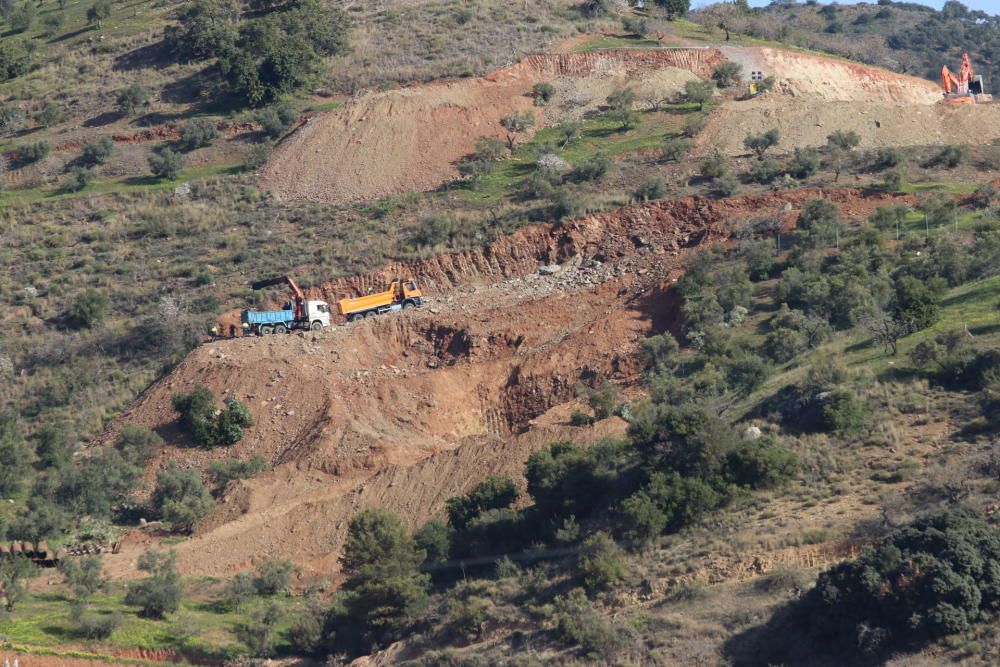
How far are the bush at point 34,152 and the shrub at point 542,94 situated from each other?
2250cm

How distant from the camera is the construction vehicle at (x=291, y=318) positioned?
1970 inches

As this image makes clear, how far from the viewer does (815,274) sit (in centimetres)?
4841

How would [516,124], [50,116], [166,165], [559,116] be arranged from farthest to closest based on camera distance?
[50,116]
[559,116]
[516,124]
[166,165]

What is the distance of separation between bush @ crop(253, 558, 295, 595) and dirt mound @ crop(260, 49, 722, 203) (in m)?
26.6

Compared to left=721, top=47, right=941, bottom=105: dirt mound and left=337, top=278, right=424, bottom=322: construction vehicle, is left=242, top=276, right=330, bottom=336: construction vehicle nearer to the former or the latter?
left=337, top=278, right=424, bottom=322: construction vehicle

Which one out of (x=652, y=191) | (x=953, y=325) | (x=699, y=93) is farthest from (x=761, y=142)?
(x=953, y=325)

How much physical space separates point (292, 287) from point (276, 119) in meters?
18.8

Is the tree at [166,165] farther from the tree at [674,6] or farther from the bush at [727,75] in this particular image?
the tree at [674,6]

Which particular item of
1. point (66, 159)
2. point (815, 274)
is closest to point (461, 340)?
point (815, 274)

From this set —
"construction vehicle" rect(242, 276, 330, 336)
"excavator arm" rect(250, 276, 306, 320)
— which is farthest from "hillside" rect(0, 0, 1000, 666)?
"construction vehicle" rect(242, 276, 330, 336)

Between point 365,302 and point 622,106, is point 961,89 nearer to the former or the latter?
point 622,106

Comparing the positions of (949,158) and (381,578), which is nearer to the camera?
(381,578)

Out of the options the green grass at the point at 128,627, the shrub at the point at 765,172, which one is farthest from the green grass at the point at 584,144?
the green grass at the point at 128,627

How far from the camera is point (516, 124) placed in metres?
66.6
